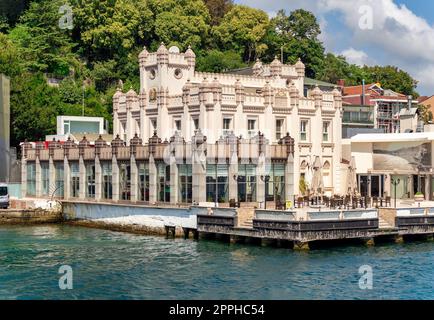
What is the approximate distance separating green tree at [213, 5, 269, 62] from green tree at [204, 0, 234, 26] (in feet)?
28.1

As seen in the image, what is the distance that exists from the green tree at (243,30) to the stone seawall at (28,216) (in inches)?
2546

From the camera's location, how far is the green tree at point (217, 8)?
488 feet

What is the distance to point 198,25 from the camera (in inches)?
5172

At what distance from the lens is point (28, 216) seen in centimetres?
7962

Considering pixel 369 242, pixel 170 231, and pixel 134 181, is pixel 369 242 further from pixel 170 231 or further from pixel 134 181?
pixel 134 181

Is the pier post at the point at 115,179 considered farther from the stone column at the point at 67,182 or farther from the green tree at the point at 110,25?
the green tree at the point at 110,25

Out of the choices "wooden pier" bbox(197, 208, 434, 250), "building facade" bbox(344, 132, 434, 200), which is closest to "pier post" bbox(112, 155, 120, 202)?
"wooden pier" bbox(197, 208, 434, 250)

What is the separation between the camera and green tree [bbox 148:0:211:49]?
126562mm

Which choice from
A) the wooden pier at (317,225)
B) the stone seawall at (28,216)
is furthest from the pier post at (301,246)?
the stone seawall at (28,216)

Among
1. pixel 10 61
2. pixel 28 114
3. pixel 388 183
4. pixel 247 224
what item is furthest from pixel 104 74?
A: pixel 247 224

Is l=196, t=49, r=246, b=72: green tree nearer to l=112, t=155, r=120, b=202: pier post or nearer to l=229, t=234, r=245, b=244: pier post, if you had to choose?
l=112, t=155, r=120, b=202: pier post

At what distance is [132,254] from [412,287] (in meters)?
19.9
